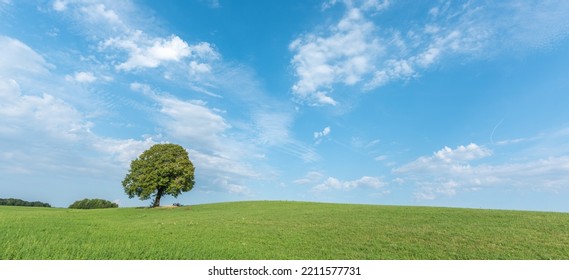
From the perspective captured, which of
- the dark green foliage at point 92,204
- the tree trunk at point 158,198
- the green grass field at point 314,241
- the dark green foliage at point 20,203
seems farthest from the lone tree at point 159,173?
the dark green foliage at point 20,203

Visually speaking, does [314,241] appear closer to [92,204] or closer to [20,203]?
[92,204]

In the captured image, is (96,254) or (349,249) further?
(349,249)

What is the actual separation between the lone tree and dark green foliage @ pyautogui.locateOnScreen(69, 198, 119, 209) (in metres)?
29.3

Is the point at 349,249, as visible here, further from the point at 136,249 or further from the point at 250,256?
the point at 136,249

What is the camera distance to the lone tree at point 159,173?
57.6 meters

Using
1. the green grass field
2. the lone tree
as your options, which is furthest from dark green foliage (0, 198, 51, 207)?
the green grass field

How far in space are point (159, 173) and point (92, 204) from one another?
120 ft

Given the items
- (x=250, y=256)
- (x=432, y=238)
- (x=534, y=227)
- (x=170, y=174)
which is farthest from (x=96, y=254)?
(x=170, y=174)

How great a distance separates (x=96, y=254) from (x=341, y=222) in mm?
19495

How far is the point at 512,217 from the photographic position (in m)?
28.0

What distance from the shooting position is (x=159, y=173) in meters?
58.0

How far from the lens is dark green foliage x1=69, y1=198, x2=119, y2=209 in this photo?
8300 cm

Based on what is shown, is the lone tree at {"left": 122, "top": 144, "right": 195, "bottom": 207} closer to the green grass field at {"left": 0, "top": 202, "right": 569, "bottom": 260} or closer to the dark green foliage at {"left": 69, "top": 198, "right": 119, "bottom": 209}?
the dark green foliage at {"left": 69, "top": 198, "right": 119, "bottom": 209}
